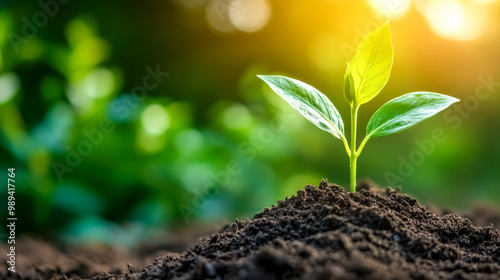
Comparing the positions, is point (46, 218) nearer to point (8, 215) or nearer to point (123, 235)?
point (8, 215)

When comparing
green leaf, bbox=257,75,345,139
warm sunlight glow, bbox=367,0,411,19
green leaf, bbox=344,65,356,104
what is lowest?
green leaf, bbox=257,75,345,139

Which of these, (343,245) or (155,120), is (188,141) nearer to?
(155,120)

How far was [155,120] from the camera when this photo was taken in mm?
2096

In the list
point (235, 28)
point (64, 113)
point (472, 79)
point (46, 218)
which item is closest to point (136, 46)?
point (235, 28)

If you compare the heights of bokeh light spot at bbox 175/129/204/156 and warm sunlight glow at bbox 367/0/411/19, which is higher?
warm sunlight glow at bbox 367/0/411/19

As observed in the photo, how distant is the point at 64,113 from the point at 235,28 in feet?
4.20

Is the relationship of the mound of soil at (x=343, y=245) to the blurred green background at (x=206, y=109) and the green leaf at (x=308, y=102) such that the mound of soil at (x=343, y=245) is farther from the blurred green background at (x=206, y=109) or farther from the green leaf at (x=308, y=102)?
the blurred green background at (x=206, y=109)

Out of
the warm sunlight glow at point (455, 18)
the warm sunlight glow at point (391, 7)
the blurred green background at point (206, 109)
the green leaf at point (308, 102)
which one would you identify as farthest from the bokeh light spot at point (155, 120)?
the warm sunlight glow at point (455, 18)

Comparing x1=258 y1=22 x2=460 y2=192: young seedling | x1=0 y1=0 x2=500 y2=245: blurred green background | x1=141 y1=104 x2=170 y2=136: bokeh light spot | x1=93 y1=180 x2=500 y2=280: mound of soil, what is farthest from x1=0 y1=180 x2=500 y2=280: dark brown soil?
x1=141 y1=104 x2=170 y2=136: bokeh light spot

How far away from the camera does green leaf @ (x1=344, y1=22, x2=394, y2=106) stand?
765mm

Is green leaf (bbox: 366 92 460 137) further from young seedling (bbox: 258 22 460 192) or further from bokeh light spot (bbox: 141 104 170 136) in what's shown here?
bokeh light spot (bbox: 141 104 170 136)

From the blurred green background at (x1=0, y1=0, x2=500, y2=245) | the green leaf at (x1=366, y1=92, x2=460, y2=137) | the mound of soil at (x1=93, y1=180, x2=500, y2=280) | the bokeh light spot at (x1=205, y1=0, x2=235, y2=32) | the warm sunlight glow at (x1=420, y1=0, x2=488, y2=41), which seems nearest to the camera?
the mound of soil at (x1=93, y1=180, x2=500, y2=280)

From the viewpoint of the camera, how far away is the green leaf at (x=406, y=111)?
0.76 m

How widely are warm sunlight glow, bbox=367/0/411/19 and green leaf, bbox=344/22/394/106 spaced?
1.40 m
